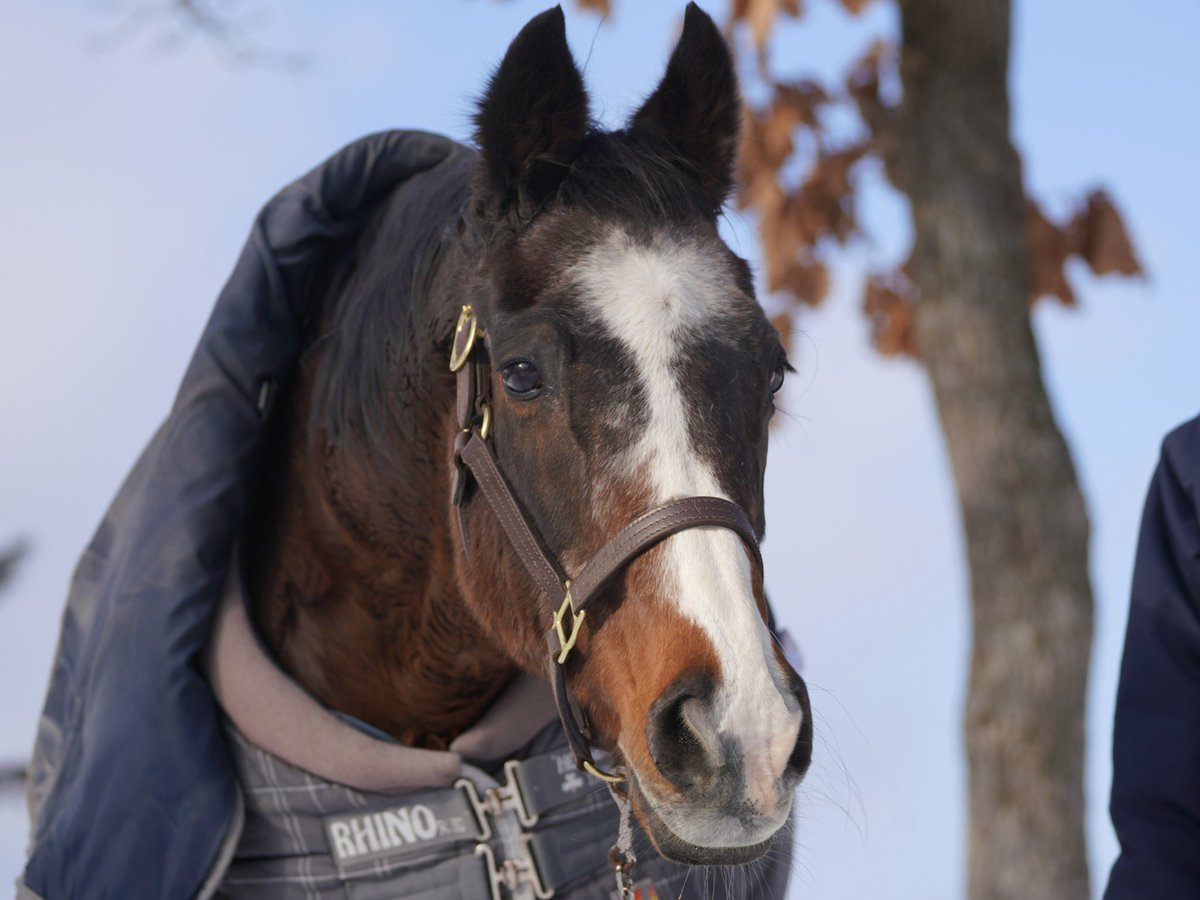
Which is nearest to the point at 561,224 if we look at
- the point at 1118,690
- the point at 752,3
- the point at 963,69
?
the point at 1118,690

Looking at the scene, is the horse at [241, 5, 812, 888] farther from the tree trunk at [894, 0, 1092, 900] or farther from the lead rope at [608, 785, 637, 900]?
the tree trunk at [894, 0, 1092, 900]

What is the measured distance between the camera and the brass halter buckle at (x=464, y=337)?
7.35 ft

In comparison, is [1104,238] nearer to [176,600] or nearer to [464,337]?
[464,337]

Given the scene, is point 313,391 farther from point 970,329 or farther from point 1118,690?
point 970,329

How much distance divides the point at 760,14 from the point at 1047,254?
74.2 inches

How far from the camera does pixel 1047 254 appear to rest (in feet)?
19.5

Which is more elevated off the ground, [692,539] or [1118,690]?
[692,539]

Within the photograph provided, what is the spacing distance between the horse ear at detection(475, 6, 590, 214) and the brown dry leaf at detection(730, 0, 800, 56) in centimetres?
289

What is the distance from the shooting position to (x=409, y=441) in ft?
8.17

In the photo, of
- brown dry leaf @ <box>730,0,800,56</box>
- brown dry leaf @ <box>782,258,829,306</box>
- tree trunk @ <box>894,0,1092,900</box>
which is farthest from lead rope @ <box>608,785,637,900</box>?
brown dry leaf @ <box>782,258,829,306</box>

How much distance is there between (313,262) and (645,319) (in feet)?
3.62

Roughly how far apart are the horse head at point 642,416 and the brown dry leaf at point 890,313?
3930 mm

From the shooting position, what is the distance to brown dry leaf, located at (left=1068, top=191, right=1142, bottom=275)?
18.3ft

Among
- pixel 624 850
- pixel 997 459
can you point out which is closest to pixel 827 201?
pixel 997 459
